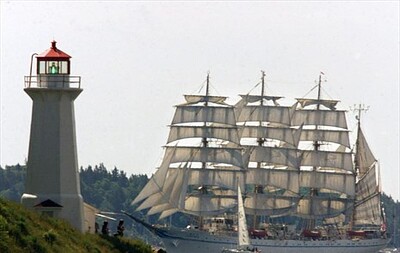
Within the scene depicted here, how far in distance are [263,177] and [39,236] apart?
8639cm

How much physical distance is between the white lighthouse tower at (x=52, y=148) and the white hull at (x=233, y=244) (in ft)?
256

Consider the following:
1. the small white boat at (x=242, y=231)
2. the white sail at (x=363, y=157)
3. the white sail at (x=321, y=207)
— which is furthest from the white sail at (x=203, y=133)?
the white sail at (x=363, y=157)

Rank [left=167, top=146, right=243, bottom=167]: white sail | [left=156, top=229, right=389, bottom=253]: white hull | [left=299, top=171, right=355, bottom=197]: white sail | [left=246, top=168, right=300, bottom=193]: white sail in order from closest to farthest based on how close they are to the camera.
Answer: [left=167, top=146, right=243, bottom=167]: white sail
[left=246, top=168, right=300, bottom=193]: white sail
[left=156, top=229, right=389, bottom=253]: white hull
[left=299, top=171, right=355, bottom=197]: white sail

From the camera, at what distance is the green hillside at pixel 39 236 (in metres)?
42.8

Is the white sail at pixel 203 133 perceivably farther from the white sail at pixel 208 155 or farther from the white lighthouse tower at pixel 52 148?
the white lighthouse tower at pixel 52 148

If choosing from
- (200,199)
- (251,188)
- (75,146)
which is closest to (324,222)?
(251,188)

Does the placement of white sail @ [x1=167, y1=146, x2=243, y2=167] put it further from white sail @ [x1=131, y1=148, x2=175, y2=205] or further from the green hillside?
the green hillside

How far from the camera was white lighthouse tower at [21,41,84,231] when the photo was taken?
163ft

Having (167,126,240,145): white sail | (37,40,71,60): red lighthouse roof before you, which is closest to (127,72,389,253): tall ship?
(167,126,240,145): white sail

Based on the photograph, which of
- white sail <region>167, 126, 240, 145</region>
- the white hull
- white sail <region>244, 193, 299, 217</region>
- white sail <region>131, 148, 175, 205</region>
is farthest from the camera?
white sail <region>244, 193, 299, 217</region>

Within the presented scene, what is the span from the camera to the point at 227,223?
132125 millimetres

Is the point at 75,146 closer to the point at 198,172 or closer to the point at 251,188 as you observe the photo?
the point at 198,172

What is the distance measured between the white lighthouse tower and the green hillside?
43.7 inches

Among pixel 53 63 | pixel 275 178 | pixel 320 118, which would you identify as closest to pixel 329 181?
pixel 320 118
